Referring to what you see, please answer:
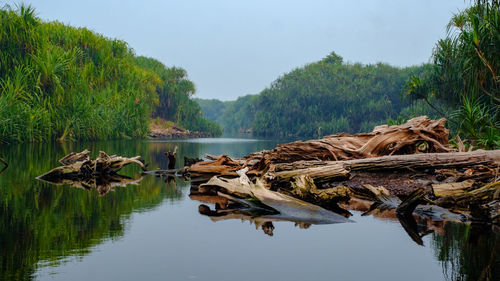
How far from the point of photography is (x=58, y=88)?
2191cm

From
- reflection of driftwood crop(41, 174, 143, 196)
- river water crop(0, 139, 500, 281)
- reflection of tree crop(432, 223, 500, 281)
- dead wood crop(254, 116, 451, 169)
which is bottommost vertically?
river water crop(0, 139, 500, 281)

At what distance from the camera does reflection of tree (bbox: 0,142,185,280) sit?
3770 millimetres

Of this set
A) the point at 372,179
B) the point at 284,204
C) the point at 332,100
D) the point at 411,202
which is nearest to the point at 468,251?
the point at 411,202

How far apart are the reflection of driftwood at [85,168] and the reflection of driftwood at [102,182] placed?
8.8 inches

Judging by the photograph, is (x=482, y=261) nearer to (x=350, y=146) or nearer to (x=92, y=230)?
(x=92, y=230)

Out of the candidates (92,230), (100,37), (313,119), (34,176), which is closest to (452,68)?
(34,176)

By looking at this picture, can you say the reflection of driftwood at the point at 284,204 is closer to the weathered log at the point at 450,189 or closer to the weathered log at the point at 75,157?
the weathered log at the point at 450,189

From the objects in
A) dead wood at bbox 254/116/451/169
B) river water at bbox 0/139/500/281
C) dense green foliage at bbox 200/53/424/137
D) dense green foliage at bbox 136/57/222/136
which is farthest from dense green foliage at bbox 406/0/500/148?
dense green foliage at bbox 200/53/424/137

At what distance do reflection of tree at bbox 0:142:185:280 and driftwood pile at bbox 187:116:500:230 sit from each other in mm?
1018

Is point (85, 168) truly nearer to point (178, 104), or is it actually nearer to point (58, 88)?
point (58, 88)

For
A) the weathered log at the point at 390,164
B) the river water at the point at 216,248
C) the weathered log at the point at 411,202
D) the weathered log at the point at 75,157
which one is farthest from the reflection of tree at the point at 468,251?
the weathered log at the point at 75,157

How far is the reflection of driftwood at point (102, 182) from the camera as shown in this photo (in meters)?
7.91

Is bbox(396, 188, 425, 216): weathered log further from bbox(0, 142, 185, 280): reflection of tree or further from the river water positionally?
bbox(0, 142, 185, 280): reflection of tree

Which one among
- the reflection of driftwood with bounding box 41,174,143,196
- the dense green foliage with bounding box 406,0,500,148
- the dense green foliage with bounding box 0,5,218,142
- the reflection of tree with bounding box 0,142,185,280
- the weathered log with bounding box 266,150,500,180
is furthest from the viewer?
the dense green foliage with bounding box 0,5,218,142
